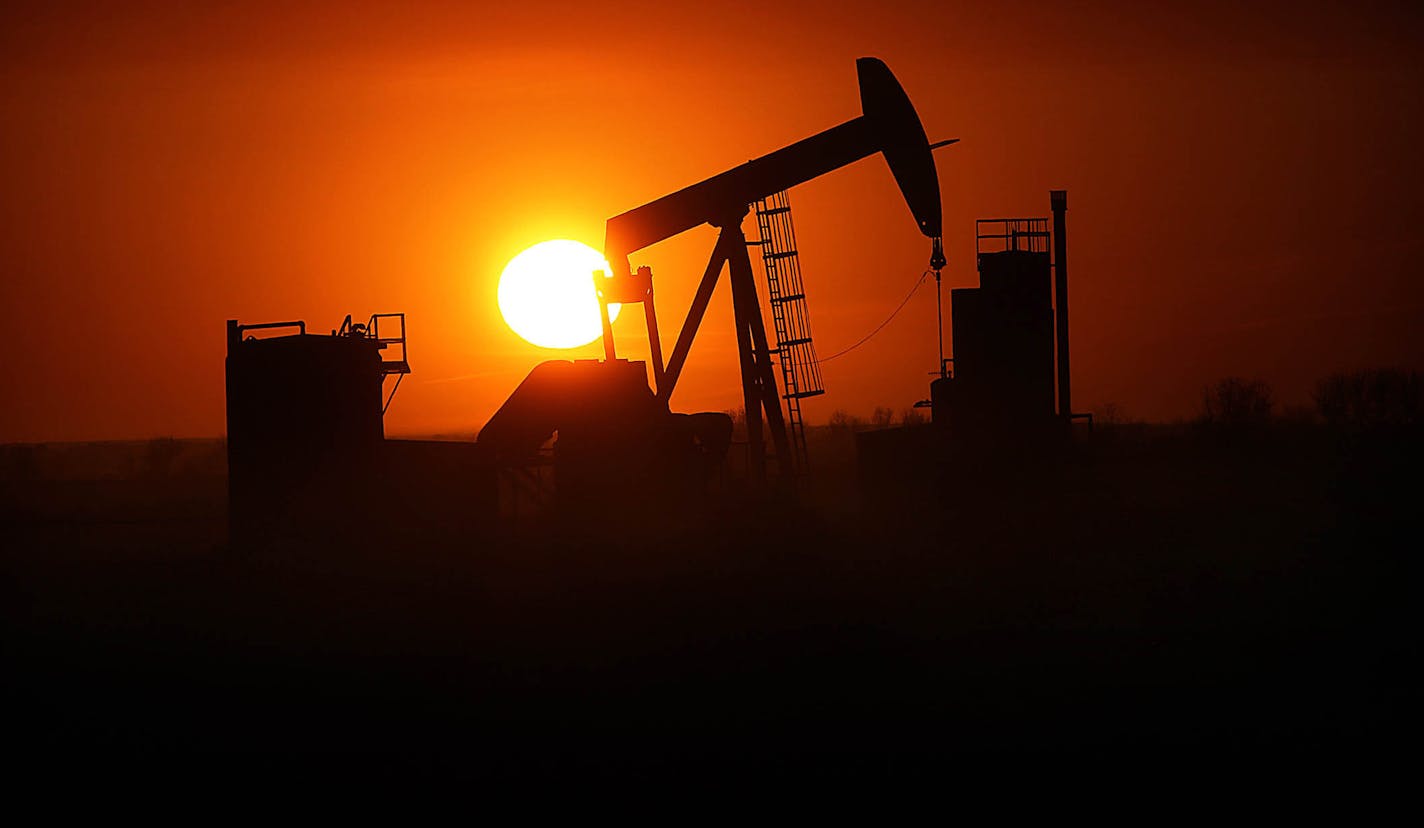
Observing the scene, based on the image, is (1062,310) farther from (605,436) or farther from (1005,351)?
(605,436)

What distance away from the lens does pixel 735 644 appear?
14.9m

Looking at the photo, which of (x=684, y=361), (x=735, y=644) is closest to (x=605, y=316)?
(x=684, y=361)

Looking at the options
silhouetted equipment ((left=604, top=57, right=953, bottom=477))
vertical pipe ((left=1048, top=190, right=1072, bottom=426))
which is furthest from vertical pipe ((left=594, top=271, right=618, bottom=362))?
vertical pipe ((left=1048, top=190, right=1072, bottom=426))

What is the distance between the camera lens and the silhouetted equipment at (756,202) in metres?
23.1

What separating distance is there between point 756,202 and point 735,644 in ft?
36.0

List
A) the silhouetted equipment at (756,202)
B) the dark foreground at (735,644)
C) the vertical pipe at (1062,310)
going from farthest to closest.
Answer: the vertical pipe at (1062,310), the silhouetted equipment at (756,202), the dark foreground at (735,644)

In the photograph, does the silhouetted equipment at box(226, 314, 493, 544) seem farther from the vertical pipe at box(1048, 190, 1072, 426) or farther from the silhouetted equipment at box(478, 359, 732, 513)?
the vertical pipe at box(1048, 190, 1072, 426)

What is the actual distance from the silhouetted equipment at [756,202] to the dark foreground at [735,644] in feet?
6.88

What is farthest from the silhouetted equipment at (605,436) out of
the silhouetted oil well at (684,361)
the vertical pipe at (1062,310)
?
the vertical pipe at (1062,310)

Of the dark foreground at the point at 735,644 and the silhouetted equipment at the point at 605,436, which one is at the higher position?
the silhouetted equipment at the point at 605,436

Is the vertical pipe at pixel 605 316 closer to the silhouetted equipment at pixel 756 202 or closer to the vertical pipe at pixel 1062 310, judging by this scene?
the silhouetted equipment at pixel 756 202

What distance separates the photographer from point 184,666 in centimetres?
1445

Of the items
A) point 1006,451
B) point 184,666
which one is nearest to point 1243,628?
point 184,666

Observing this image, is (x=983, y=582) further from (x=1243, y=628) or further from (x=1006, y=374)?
(x=1006, y=374)
